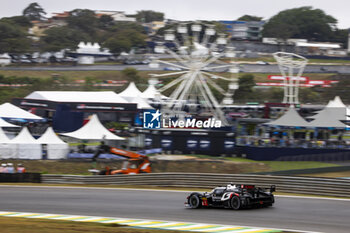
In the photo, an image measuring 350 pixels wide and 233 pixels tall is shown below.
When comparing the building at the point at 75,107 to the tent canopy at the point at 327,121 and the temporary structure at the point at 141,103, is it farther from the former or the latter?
the tent canopy at the point at 327,121

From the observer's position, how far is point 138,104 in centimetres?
4828

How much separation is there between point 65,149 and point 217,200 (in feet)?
53.6

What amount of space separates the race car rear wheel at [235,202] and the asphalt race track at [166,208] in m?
0.17

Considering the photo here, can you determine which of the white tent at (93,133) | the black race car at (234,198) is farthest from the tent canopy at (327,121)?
the black race car at (234,198)

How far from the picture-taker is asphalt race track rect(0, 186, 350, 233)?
12969mm

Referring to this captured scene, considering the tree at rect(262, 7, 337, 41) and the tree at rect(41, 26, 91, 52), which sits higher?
the tree at rect(262, 7, 337, 41)

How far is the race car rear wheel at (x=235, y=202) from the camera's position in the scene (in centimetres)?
1449

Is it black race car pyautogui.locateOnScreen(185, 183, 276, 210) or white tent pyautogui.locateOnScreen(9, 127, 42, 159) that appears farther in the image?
white tent pyautogui.locateOnScreen(9, 127, 42, 159)

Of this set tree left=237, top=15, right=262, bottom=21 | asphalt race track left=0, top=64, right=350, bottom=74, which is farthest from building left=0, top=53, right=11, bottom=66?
tree left=237, top=15, right=262, bottom=21

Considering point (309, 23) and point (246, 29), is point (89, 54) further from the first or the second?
point (309, 23)

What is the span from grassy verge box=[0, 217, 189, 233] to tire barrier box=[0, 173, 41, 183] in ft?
29.3

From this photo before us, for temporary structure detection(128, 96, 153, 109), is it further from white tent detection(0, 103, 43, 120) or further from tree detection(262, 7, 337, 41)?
tree detection(262, 7, 337, 41)

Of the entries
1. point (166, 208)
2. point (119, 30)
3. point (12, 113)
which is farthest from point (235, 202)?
point (119, 30)

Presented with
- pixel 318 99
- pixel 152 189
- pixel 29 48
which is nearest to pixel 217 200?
pixel 152 189
